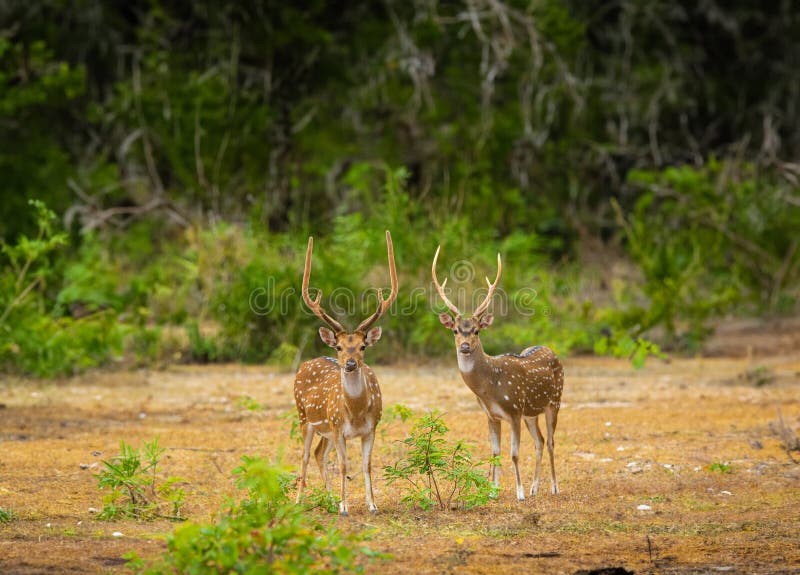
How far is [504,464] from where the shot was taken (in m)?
10.1

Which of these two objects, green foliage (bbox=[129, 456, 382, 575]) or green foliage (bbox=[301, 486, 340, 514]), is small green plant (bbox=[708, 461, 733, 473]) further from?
green foliage (bbox=[129, 456, 382, 575])

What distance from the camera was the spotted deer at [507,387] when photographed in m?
8.91

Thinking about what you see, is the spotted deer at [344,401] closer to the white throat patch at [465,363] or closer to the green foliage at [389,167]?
the white throat patch at [465,363]

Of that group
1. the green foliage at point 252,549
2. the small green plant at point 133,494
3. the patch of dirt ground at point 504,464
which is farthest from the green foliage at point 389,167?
the green foliage at point 252,549

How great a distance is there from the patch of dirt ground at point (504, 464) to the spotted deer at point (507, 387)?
0.36m

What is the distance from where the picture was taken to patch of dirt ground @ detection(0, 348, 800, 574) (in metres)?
7.10

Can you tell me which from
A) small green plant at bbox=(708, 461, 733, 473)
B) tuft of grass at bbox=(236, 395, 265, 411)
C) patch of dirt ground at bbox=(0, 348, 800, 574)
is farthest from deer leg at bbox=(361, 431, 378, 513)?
tuft of grass at bbox=(236, 395, 265, 411)

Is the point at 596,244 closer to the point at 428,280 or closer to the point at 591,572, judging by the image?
the point at 428,280

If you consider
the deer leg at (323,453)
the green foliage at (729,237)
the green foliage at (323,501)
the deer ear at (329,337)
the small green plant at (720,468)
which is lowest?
the green foliage at (323,501)

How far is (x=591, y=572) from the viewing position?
6715mm

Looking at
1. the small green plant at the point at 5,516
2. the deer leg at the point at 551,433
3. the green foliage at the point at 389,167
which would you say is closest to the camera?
the small green plant at the point at 5,516

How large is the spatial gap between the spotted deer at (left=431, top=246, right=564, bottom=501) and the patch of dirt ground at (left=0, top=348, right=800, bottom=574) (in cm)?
36

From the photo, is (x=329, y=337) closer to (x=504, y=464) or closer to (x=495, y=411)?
(x=495, y=411)

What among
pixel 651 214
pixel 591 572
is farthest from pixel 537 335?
pixel 651 214
